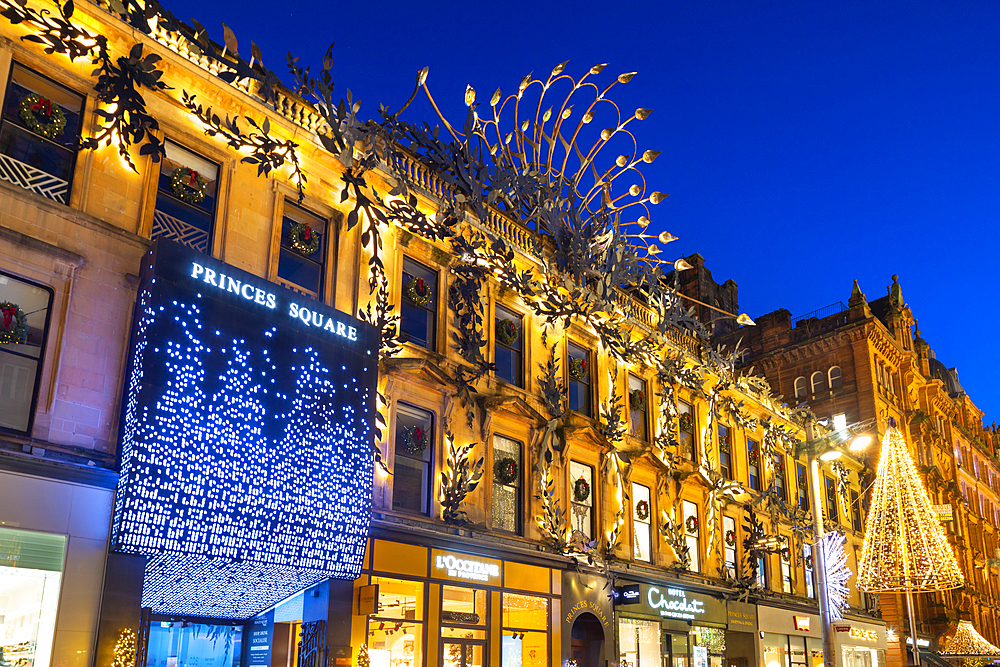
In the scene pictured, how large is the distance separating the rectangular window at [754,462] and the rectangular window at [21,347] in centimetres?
2673

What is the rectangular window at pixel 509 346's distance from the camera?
72.9ft

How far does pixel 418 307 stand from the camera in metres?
20.2

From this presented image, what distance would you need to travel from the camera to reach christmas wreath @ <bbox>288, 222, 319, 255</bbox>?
17.7 m

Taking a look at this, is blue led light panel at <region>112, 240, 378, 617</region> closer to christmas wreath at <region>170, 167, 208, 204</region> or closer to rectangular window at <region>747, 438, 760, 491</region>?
christmas wreath at <region>170, 167, 208, 204</region>

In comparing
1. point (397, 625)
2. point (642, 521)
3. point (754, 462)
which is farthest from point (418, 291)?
point (754, 462)

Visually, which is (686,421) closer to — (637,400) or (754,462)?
(637,400)

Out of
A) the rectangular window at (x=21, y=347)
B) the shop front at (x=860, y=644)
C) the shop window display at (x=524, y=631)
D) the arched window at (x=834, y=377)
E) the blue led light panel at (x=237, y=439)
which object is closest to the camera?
the rectangular window at (x=21, y=347)

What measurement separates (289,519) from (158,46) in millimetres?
8865

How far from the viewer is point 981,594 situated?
55906 mm

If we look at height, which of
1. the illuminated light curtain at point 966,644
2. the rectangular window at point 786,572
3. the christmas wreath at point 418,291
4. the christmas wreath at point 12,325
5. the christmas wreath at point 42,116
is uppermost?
the christmas wreath at point 42,116

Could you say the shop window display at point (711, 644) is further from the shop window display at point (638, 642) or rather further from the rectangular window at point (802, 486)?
the rectangular window at point (802, 486)

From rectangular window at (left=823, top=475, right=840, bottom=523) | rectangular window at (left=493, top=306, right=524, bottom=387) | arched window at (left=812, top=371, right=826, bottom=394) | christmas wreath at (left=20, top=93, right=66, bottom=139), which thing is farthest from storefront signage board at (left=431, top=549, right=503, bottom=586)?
arched window at (left=812, top=371, right=826, bottom=394)

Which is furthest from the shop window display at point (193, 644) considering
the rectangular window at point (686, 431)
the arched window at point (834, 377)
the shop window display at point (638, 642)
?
the arched window at point (834, 377)

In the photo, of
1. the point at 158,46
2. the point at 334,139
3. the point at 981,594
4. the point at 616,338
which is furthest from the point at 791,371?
the point at 158,46
